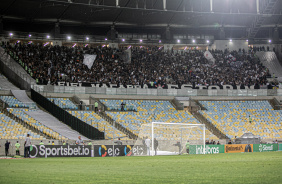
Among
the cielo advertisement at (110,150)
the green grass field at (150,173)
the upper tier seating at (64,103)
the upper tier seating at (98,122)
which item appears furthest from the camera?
the upper tier seating at (64,103)

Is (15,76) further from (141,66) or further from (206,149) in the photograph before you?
(206,149)

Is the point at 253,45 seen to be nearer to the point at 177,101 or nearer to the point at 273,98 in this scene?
the point at 273,98

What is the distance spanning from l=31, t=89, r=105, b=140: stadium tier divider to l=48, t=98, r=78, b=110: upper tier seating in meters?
1.75

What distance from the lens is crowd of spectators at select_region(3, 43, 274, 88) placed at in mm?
52031

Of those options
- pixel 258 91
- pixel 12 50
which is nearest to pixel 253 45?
pixel 258 91

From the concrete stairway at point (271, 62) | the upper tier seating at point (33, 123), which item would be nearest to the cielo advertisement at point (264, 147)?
the upper tier seating at point (33, 123)

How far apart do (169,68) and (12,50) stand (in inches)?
906

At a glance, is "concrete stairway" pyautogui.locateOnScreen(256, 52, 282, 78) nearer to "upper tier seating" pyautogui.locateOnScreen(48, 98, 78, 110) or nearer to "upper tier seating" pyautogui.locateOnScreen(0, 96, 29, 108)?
"upper tier seating" pyautogui.locateOnScreen(48, 98, 78, 110)

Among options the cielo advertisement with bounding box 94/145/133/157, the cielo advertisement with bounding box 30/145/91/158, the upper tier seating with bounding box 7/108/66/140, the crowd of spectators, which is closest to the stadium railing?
the crowd of spectators

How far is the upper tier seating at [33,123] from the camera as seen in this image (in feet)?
122

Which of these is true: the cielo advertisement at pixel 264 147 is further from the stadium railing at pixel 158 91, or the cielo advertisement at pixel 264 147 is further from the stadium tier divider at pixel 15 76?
the stadium tier divider at pixel 15 76

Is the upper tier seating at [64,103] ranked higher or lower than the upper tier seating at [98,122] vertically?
higher

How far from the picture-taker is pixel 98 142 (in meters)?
35.9

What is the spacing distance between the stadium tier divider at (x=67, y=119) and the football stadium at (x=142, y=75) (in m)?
0.11
